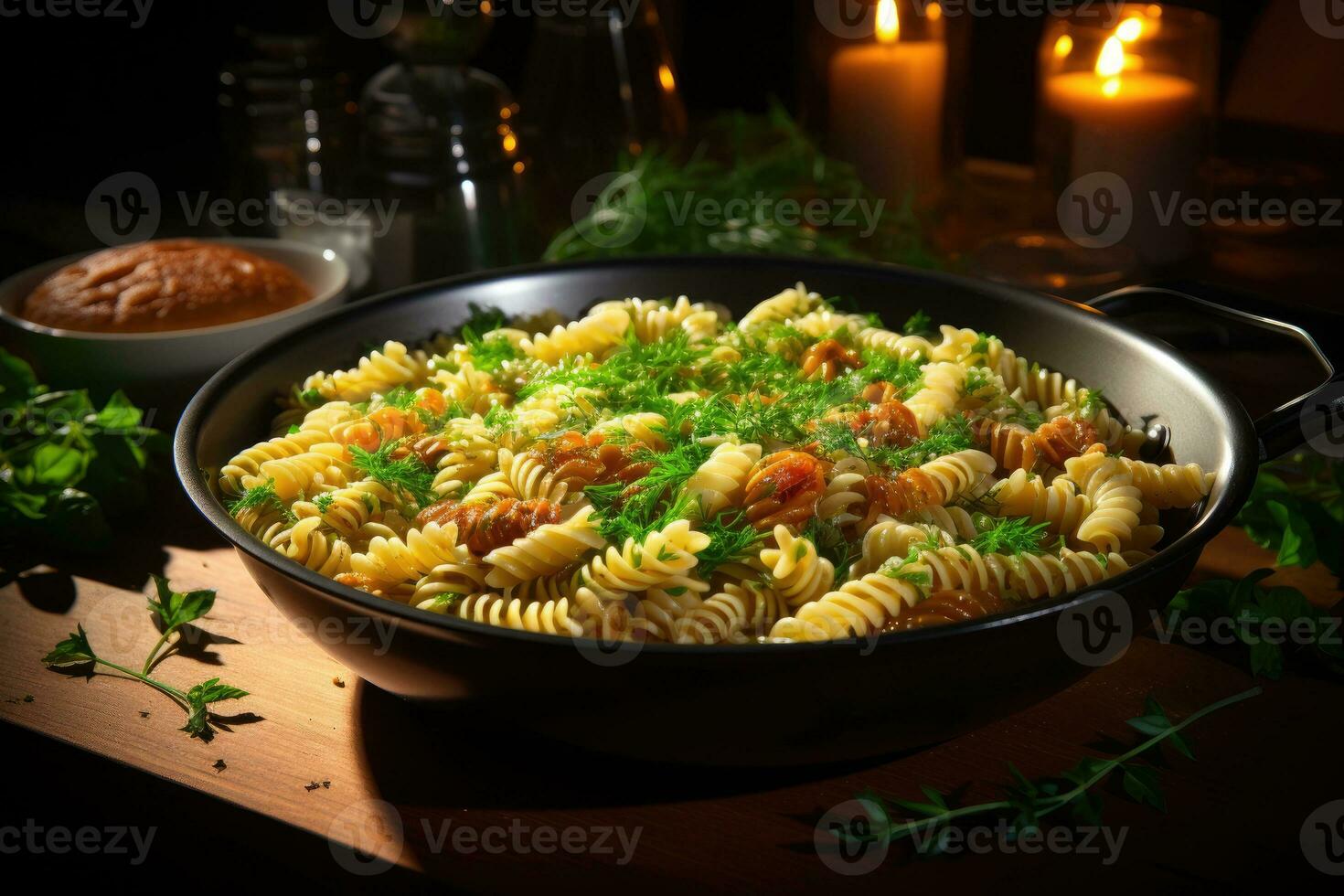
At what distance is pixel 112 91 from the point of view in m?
5.29

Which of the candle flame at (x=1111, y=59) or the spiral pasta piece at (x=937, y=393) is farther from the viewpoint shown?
the candle flame at (x=1111, y=59)

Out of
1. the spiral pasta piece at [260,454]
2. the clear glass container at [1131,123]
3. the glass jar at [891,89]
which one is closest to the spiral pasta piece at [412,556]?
the spiral pasta piece at [260,454]

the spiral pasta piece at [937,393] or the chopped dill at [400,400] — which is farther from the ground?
the chopped dill at [400,400]

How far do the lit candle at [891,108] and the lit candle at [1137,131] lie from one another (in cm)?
45

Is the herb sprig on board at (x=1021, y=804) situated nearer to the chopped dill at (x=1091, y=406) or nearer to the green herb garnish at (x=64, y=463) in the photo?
A: the chopped dill at (x=1091, y=406)

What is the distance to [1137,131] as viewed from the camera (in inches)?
156

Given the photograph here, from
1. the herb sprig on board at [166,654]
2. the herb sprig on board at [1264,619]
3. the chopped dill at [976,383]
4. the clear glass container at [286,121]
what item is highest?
the clear glass container at [286,121]

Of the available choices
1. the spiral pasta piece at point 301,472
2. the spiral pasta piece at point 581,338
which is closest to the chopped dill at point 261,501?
the spiral pasta piece at point 301,472

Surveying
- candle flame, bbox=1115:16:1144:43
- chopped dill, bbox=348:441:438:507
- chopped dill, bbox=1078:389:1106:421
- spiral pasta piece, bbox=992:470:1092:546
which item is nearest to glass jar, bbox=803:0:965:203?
candle flame, bbox=1115:16:1144:43

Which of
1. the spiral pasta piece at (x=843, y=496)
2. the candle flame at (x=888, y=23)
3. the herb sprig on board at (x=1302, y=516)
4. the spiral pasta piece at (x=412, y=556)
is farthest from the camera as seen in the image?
the candle flame at (x=888, y=23)

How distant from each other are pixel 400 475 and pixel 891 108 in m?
2.68

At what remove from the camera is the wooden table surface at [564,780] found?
1825 mm

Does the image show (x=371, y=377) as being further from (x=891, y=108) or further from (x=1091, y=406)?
(x=891, y=108)

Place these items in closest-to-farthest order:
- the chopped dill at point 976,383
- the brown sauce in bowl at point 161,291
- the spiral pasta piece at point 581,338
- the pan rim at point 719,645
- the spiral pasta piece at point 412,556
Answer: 1. the pan rim at point 719,645
2. the spiral pasta piece at point 412,556
3. the chopped dill at point 976,383
4. the spiral pasta piece at point 581,338
5. the brown sauce in bowl at point 161,291
